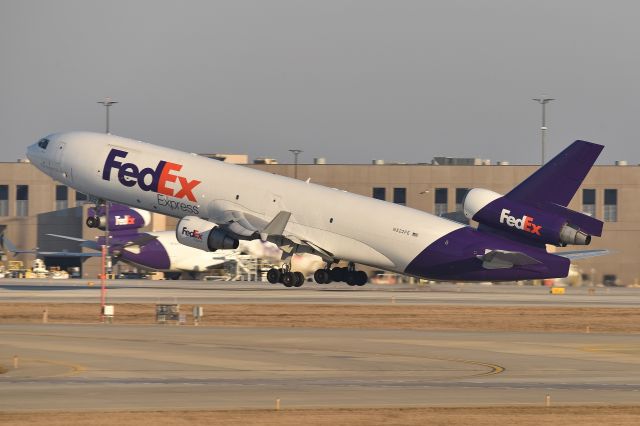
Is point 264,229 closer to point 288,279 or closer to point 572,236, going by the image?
point 288,279

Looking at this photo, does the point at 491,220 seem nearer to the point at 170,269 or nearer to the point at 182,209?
the point at 182,209

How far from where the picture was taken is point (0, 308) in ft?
251

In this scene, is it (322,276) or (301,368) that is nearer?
(301,368)

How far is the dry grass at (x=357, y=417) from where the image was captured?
34062 millimetres

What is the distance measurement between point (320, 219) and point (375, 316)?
9859 millimetres

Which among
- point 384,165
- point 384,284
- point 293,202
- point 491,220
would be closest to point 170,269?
point 384,284

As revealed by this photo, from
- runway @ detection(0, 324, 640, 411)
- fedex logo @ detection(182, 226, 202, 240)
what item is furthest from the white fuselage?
runway @ detection(0, 324, 640, 411)

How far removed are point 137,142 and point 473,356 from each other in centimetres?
3878

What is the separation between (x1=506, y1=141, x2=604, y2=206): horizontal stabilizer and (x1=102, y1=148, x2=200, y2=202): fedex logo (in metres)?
23.7

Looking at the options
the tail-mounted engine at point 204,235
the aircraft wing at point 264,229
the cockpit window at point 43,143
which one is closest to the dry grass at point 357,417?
the aircraft wing at point 264,229

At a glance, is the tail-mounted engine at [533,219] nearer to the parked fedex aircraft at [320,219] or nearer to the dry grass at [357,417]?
the parked fedex aircraft at [320,219]

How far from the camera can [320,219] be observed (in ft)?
268

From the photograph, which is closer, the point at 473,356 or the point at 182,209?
the point at 473,356

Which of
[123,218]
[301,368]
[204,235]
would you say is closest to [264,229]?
[204,235]
